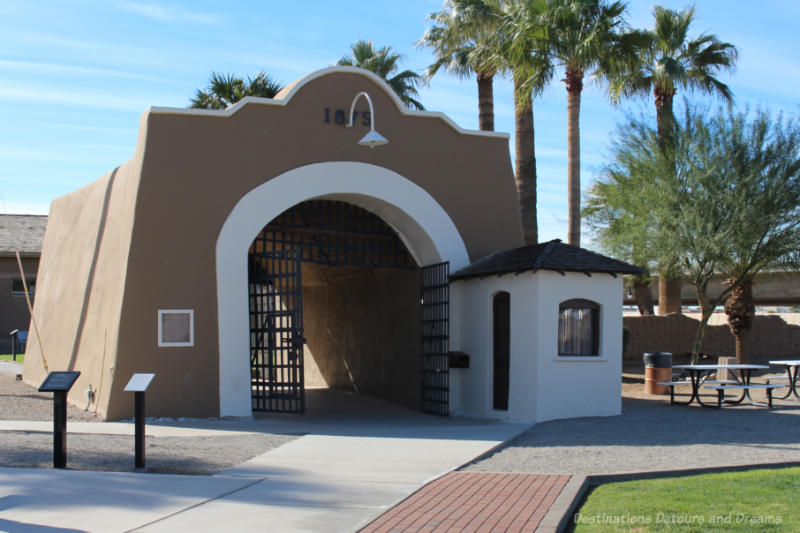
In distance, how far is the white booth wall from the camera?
43.4 feet

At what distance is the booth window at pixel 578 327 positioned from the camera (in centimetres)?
1363

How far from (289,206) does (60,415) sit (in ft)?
20.3

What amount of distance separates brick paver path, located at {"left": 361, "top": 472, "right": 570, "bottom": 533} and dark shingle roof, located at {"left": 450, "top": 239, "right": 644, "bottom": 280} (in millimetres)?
5398

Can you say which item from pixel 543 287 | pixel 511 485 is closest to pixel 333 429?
pixel 543 287

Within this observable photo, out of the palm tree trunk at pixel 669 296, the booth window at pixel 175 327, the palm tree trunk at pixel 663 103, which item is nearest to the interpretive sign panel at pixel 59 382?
the booth window at pixel 175 327

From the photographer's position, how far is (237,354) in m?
13.4

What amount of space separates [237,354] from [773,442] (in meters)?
8.05

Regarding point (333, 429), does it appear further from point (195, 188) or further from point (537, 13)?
Result: point (537, 13)

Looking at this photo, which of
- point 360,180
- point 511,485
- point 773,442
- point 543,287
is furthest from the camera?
point 360,180

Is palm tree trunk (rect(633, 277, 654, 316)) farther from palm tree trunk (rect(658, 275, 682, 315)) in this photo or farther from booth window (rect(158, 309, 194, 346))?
booth window (rect(158, 309, 194, 346))

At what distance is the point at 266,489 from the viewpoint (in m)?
7.65

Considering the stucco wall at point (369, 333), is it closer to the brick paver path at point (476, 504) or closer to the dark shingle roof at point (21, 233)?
the brick paver path at point (476, 504)

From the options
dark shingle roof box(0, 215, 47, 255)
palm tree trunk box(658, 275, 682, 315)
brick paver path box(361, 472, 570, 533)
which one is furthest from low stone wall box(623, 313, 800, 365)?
dark shingle roof box(0, 215, 47, 255)

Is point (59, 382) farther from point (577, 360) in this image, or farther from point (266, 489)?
point (577, 360)
